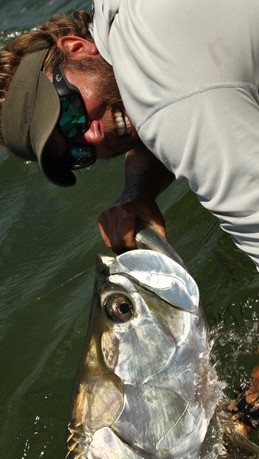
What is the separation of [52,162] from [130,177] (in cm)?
44

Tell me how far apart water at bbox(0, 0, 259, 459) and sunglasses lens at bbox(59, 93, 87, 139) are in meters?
1.08

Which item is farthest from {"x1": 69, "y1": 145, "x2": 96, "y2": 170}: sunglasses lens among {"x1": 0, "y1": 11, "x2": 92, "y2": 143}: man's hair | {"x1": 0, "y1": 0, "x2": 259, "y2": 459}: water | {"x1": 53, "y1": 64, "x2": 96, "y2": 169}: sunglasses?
{"x1": 0, "y1": 0, "x2": 259, "y2": 459}: water

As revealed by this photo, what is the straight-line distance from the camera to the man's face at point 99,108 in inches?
113

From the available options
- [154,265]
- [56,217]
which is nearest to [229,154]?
[154,265]

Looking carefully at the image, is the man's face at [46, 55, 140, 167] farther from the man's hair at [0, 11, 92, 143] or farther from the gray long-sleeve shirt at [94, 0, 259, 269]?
the gray long-sleeve shirt at [94, 0, 259, 269]

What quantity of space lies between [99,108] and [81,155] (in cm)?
27

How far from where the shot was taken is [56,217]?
5.59 meters

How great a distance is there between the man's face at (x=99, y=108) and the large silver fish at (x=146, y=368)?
0.42m

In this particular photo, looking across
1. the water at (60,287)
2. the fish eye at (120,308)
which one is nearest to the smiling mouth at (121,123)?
the fish eye at (120,308)

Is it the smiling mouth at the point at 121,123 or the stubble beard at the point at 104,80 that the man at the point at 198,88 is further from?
the smiling mouth at the point at 121,123

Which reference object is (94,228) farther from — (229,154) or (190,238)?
(229,154)

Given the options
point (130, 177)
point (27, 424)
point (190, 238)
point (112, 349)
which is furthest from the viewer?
point (190, 238)

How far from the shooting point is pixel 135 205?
324 cm

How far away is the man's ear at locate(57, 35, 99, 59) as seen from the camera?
292 centimetres
